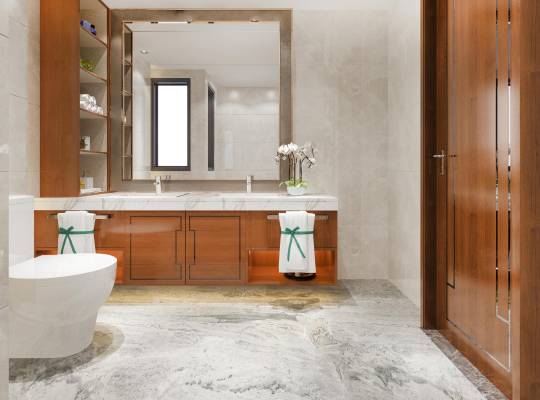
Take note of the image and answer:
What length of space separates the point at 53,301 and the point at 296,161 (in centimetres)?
233

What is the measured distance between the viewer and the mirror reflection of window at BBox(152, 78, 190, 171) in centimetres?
375

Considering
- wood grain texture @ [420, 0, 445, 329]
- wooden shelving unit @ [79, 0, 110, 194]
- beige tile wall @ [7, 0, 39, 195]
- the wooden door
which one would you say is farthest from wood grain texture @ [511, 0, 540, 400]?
wooden shelving unit @ [79, 0, 110, 194]

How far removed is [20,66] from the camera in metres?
2.94

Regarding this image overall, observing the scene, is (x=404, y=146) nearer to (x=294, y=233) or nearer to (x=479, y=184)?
(x=294, y=233)

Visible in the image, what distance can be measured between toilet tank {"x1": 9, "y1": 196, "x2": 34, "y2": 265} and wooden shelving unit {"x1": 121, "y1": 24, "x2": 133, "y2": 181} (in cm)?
149

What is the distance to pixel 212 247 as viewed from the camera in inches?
133

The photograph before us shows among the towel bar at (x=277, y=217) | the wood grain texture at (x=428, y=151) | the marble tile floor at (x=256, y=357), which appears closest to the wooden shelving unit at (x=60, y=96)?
the marble tile floor at (x=256, y=357)

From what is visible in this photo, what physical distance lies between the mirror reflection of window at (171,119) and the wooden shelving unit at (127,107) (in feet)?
0.73

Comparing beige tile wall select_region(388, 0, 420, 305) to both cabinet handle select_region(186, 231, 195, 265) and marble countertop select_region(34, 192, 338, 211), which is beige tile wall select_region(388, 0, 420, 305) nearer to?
marble countertop select_region(34, 192, 338, 211)

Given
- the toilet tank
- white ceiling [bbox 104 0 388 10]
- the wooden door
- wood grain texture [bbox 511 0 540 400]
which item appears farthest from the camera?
white ceiling [bbox 104 0 388 10]

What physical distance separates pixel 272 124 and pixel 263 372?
2.34 m

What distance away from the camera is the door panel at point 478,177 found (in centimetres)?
178

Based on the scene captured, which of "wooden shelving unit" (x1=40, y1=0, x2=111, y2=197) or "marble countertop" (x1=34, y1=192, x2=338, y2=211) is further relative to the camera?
"marble countertop" (x1=34, y1=192, x2=338, y2=211)

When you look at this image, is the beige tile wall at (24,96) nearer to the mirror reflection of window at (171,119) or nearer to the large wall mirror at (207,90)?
the large wall mirror at (207,90)
